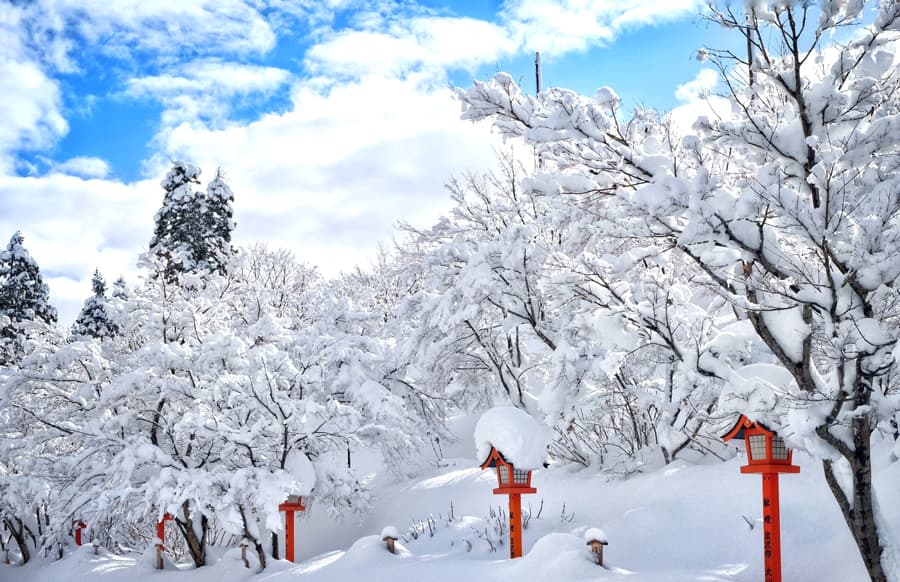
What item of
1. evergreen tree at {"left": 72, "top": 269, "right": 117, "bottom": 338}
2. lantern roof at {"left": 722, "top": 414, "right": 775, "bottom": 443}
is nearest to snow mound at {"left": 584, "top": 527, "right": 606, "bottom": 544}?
lantern roof at {"left": 722, "top": 414, "right": 775, "bottom": 443}

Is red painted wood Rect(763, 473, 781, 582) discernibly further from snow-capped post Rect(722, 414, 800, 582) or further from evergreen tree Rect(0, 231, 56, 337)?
A: evergreen tree Rect(0, 231, 56, 337)

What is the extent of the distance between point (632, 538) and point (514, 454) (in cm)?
218

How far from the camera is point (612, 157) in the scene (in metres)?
6.20

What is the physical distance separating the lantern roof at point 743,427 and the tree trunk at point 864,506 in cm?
112

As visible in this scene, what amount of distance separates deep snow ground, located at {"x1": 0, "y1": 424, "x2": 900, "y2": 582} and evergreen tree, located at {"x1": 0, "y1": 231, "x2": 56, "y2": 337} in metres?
20.7

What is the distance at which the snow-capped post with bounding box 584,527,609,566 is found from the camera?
7.83 m

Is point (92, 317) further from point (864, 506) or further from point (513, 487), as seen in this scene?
point (864, 506)

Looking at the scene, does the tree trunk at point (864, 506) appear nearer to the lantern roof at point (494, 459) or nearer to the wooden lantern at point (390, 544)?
the lantern roof at point (494, 459)

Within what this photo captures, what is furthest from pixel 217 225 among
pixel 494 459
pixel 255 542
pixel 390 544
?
pixel 494 459

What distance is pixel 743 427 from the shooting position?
7.55m

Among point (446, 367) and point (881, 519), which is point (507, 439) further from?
point (446, 367)

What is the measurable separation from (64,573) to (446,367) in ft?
29.8

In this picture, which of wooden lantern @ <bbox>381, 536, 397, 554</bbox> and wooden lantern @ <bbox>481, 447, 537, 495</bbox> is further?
wooden lantern @ <bbox>381, 536, 397, 554</bbox>

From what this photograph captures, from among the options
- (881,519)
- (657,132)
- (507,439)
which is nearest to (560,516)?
(507,439)
